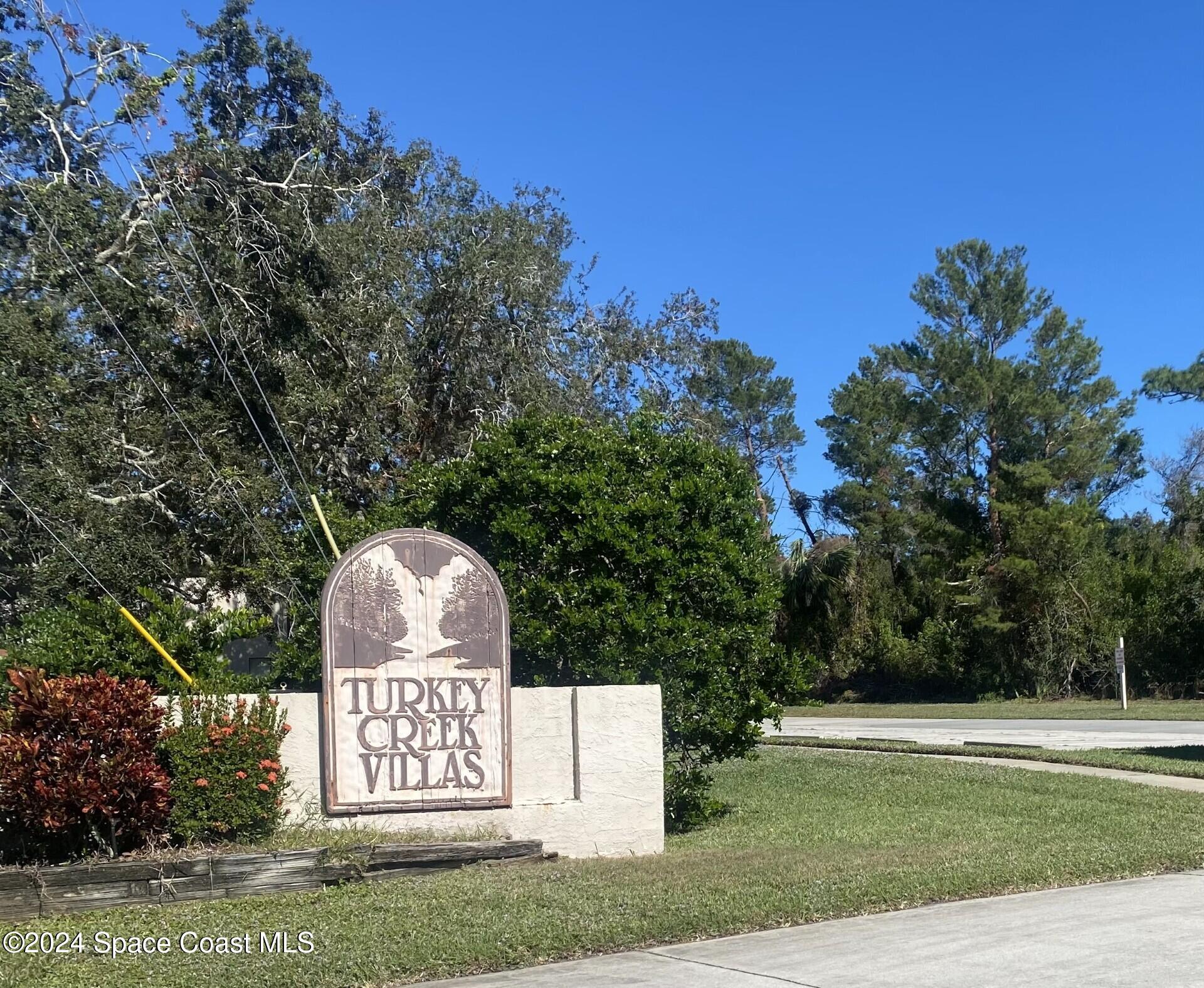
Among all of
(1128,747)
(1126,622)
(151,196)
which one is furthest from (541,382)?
(1126,622)

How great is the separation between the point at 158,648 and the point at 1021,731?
20901 millimetres

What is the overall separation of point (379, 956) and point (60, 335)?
44.2 feet

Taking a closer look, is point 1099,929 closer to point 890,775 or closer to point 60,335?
point 890,775

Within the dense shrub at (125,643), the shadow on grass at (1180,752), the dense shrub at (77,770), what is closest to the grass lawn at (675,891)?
the dense shrub at (77,770)

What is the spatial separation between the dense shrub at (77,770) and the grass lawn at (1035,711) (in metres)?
22.1

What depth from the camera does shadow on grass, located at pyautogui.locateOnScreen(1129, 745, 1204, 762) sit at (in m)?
17.7

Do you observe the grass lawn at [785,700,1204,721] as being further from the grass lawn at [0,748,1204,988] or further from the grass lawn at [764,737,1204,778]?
the grass lawn at [0,748,1204,988]

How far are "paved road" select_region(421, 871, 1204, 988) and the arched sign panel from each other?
2954 millimetres

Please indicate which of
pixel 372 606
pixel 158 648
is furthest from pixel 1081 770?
pixel 158 648

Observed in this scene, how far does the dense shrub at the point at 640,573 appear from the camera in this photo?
11.2 meters

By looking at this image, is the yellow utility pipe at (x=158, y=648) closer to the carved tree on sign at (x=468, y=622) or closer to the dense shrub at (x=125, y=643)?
the dense shrub at (x=125, y=643)

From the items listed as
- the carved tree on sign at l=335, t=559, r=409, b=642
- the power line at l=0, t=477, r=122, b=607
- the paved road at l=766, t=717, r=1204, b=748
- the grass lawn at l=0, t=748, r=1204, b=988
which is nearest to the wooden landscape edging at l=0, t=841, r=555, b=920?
the grass lawn at l=0, t=748, r=1204, b=988

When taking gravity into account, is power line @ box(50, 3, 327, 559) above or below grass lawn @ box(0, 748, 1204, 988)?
above

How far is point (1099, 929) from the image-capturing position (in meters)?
7.53
